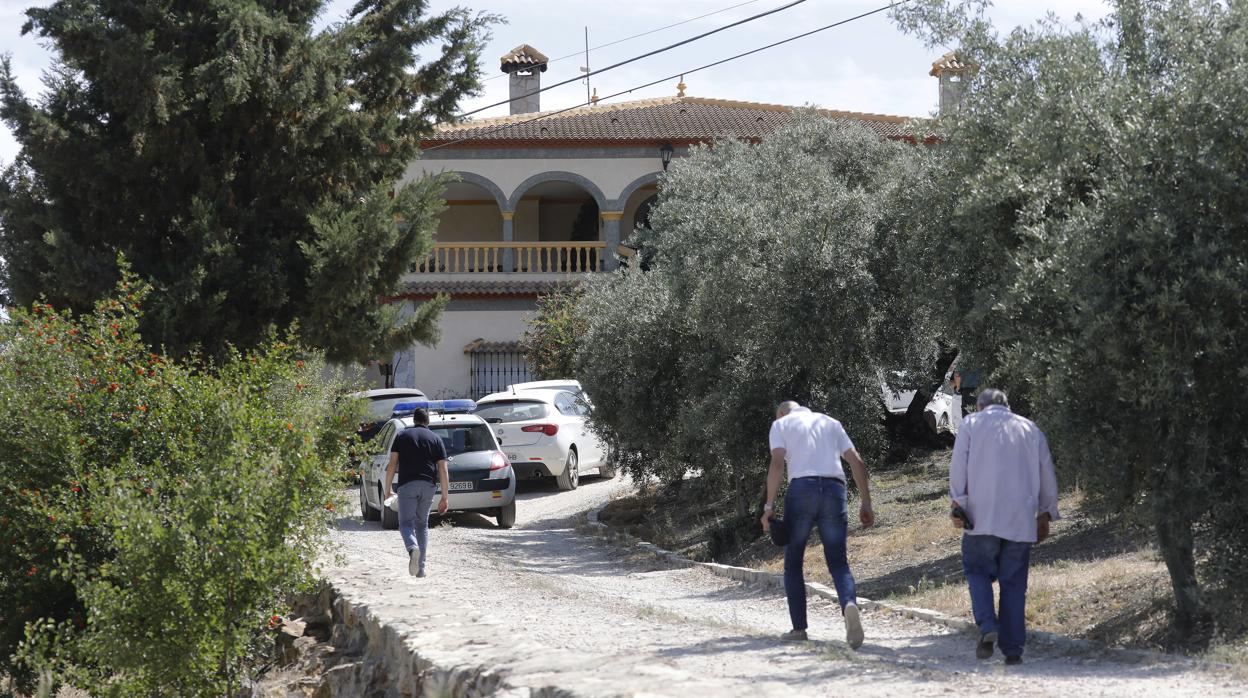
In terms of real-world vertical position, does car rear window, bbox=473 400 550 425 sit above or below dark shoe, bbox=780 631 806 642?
above

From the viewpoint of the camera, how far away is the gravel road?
6660 millimetres

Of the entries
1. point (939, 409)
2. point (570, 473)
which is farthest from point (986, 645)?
point (939, 409)

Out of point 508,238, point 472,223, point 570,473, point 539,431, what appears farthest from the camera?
point 472,223

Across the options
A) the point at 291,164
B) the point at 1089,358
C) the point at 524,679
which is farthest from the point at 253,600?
the point at 291,164

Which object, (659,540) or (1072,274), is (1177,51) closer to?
(1072,274)

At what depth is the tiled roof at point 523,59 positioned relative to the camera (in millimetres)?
37812

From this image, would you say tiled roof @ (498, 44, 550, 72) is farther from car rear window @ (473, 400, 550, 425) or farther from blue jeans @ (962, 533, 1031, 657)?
blue jeans @ (962, 533, 1031, 657)

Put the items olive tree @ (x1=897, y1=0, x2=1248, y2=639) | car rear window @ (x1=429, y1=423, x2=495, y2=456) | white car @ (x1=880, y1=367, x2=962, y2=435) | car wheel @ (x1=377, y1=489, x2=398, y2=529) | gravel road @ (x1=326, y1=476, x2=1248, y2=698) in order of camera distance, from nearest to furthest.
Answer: gravel road @ (x1=326, y1=476, x2=1248, y2=698)
olive tree @ (x1=897, y1=0, x2=1248, y2=639)
car wheel @ (x1=377, y1=489, x2=398, y2=529)
car rear window @ (x1=429, y1=423, x2=495, y2=456)
white car @ (x1=880, y1=367, x2=962, y2=435)

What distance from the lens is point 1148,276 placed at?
25.7 ft

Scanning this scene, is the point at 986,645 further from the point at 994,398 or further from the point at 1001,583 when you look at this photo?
the point at 994,398

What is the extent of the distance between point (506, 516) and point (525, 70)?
886 inches

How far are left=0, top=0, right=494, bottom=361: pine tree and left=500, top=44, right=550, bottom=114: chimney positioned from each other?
709 inches

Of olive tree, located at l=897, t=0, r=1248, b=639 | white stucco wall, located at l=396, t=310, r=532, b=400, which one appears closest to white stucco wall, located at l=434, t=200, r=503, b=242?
white stucco wall, located at l=396, t=310, r=532, b=400

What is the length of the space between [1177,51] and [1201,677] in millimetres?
4138
